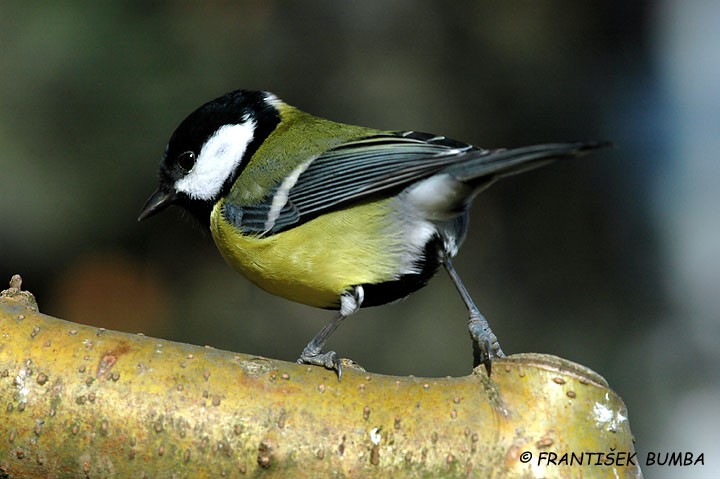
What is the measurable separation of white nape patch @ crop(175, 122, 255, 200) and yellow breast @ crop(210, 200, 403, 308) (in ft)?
0.85

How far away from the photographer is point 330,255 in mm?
1569

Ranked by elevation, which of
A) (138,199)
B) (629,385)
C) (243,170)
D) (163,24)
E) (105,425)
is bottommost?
(629,385)

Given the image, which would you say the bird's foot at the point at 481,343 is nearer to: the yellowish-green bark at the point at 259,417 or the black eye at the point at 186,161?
the yellowish-green bark at the point at 259,417

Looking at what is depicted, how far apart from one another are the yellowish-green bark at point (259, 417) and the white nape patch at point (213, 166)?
827mm

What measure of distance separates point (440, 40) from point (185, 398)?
3014 millimetres

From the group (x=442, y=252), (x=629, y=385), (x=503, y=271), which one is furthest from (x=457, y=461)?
(x=503, y=271)

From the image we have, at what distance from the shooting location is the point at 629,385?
312 cm

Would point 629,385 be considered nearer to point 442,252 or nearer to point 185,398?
point 442,252

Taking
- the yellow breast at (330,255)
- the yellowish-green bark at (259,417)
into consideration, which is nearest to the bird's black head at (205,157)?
the yellow breast at (330,255)

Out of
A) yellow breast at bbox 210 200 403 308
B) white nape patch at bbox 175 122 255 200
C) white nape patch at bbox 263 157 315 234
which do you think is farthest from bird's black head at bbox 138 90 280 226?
yellow breast at bbox 210 200 403 308

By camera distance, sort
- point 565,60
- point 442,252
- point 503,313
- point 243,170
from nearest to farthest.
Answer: point 442,252
point 243,170
point 503,313
point 565,60

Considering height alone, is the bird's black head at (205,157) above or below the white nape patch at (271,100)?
below

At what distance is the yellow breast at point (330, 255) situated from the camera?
5.15ft

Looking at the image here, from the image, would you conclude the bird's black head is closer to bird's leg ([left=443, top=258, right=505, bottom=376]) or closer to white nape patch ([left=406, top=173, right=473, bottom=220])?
white nape patch ([left=406, top=173, right=473, bottom=220])
